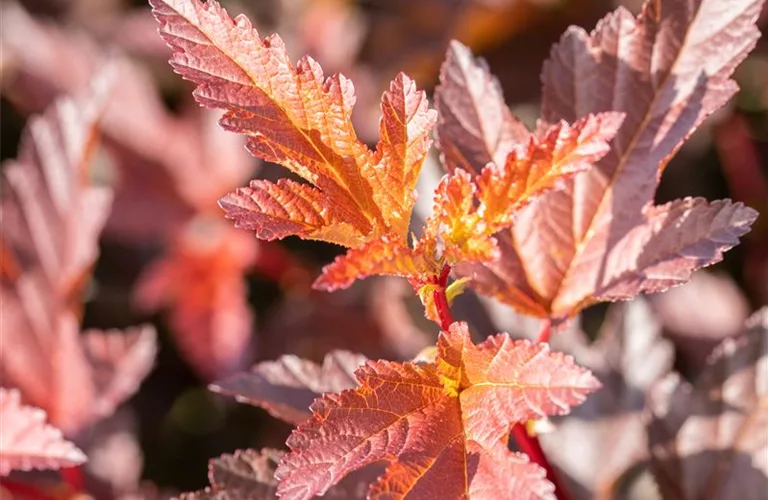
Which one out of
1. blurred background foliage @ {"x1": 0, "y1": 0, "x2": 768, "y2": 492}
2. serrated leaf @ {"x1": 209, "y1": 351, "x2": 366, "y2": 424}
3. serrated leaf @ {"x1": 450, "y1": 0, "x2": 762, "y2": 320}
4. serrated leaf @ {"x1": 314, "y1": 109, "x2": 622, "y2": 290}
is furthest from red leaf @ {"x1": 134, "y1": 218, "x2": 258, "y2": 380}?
serrated leaf @ {"x1": 314, "y1": 109, "x2": 622, "y2": 290}

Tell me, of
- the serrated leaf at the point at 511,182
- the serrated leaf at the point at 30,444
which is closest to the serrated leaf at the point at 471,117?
the serrated leaf at the point at 511,182

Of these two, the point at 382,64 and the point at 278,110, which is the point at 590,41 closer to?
the point at 278,110

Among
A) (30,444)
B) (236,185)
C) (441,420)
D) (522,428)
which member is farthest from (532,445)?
(236,185)

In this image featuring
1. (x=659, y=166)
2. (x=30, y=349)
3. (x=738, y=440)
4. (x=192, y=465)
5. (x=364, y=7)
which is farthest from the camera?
(x=364, y=7)

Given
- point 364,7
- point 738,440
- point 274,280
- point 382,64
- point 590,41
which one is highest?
point 364,7

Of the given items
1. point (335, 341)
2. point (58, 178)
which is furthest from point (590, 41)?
point (335, 341)

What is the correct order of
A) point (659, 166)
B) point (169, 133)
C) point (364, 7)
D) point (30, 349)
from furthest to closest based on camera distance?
point (364, 7) < point (169, 133) < point (30, 349) < point (659, 166)

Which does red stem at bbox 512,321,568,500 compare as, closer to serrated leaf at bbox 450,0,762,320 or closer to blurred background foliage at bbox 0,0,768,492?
serrated leaf at bbox 450,0,762,320
